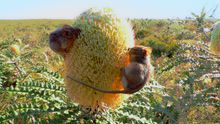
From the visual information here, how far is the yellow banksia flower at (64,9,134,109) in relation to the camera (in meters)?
1.34

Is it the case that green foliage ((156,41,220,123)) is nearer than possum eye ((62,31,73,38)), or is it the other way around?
possum eye ((62,31,73,38))

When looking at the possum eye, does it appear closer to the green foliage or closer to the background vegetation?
the background vegetation

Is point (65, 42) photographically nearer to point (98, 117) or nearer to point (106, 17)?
point (106, 17)

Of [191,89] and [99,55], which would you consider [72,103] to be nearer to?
[99,55]

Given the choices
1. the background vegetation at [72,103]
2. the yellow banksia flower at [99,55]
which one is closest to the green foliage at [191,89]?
the background vegetation at [72,103]

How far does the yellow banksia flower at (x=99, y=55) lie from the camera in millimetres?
1344

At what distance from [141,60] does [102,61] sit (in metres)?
0.14

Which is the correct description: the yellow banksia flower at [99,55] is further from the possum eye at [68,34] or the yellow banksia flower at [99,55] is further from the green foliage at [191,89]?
the green foliage at [191,89]

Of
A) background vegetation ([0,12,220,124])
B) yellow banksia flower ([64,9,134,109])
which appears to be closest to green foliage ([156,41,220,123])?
background vegetation ([0,12,220,124])

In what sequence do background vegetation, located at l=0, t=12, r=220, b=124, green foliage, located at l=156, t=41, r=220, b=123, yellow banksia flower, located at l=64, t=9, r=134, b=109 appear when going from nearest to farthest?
yellow banksia flower, located at l=64, t=9, r=134, b=109, background vegetation, located at l=0, t=12, r=220, b=124, green foliage, located at l=156, t=41, r=220, b=123

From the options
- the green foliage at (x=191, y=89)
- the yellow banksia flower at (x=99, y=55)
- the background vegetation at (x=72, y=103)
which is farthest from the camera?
the green foliage at (x=191, y=89)

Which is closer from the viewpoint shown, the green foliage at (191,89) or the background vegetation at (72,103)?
the background vegetation at (72,103)

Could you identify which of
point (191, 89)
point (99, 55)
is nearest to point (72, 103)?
point (99, 55)

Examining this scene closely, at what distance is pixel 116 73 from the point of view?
4.49 feet
